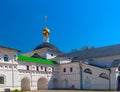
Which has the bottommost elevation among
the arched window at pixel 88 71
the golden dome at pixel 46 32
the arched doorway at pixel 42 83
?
the arched doorway at pixel 42 83

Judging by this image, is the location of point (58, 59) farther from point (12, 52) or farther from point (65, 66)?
point (12, 52)

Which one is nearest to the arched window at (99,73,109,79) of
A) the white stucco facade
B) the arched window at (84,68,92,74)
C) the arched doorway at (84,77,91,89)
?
the white stucco facade

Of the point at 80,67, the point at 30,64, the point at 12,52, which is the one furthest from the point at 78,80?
the point at 12,52

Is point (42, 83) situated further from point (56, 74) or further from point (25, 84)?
point (25, 84)

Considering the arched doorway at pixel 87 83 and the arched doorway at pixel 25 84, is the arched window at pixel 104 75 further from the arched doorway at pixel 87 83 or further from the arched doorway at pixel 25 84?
the arched doorway at pixel 25 84

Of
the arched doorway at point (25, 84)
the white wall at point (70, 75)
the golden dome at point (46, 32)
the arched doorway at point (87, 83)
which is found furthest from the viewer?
the golden dome at point (46, 32)

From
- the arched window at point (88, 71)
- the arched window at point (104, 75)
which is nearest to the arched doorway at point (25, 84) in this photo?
the arched window at point (88, 71)

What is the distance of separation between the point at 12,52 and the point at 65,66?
42.4ft

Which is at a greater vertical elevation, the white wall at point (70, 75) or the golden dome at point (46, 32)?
the golden dome at point (46, 32)

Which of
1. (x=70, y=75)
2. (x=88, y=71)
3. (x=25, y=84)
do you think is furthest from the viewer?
(x=70, y=75)

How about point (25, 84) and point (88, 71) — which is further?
point (88, 71)

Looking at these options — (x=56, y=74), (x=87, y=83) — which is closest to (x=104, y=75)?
(x=87, y=83)

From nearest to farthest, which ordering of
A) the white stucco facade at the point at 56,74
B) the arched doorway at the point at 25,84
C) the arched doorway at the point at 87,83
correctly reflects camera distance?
the white stucco facade at the point at 56,74 < the arched doorway at the point at 25,84 < the arched doorway at the point at 87,83

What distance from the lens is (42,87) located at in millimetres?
44406
